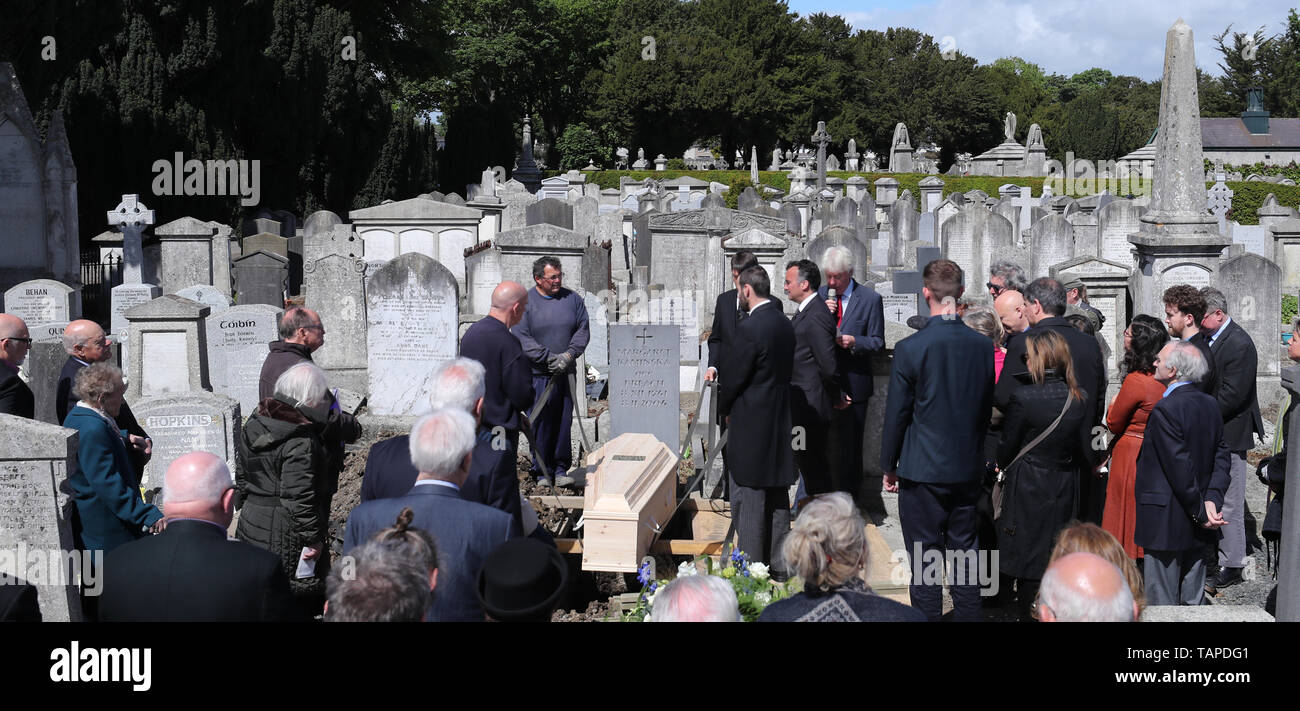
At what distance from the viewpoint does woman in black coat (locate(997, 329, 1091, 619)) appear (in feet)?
20.2

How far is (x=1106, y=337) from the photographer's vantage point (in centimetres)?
1284

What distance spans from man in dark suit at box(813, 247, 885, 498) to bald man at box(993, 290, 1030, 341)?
0.96m

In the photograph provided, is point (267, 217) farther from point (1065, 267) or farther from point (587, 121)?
point (587, 121)

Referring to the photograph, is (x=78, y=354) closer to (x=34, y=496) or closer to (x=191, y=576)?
(x=34, y=496)

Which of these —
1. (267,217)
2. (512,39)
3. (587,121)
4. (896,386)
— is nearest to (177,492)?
(896,386)

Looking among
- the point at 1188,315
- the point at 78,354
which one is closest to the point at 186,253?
the point at 78,354

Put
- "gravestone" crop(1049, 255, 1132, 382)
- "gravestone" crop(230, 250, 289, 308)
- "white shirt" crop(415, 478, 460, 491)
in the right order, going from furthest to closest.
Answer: "gravestone" crop(230, 250, 289, 308) → "gravestone" crop(1049, 255, 1132, 382) → "white shirt" crop(415, 478, 460, 491)

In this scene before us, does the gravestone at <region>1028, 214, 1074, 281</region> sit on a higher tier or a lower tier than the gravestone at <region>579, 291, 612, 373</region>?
higher

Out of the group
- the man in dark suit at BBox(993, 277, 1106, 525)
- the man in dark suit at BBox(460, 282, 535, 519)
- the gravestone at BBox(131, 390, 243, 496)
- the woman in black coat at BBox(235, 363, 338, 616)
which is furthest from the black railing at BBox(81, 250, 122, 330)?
the man in dark suit at BBox(993, 277, 1106, 525)

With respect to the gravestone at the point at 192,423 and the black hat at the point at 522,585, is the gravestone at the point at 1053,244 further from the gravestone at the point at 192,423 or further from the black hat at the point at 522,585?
the black hat at the point at 522,585

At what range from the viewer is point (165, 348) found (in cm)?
1095

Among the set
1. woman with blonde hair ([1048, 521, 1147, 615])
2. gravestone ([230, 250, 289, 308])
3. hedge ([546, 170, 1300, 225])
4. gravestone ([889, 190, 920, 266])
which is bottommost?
woman with blonde hair ([1048, 521, 1147, 615])

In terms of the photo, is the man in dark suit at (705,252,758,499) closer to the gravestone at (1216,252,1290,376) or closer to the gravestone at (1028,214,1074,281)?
the gravestone at (1216,252,1290,376)

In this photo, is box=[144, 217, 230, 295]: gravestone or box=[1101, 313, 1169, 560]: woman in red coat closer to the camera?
box=[1101, 313, 1169, 560]: woman in red coat
